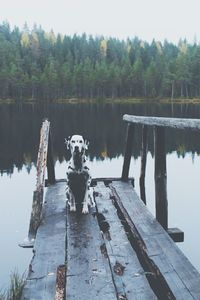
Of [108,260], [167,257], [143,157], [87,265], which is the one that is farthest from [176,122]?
[143,157]

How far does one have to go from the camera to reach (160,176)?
7.79 m

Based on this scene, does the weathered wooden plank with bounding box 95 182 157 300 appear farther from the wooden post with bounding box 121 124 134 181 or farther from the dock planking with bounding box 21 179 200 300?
the wooden post with bounding box 121 124 134 181

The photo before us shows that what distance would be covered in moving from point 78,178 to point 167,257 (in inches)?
104

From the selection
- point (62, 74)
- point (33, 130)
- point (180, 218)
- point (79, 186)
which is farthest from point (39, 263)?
point (62, 74)

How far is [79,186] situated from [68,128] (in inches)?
1307

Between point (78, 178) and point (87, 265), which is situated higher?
point (78, 178)

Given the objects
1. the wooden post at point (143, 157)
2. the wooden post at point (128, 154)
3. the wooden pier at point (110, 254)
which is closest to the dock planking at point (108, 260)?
the wooden pier at point (110, 254)

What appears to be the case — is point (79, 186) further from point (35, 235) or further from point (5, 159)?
point (5, 159)

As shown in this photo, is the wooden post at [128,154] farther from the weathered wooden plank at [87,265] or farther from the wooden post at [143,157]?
the weathered wooden plank at [87,265]

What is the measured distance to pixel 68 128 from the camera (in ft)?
133

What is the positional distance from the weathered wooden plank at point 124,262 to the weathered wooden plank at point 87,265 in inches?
4.4

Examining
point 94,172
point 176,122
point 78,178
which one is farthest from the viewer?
point 94,172

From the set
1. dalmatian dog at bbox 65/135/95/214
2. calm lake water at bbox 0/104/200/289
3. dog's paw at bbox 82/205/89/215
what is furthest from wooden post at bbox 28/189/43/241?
calm lake water at bbox 0/104/200/289

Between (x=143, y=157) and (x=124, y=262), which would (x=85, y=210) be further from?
(x=143, y=157)
